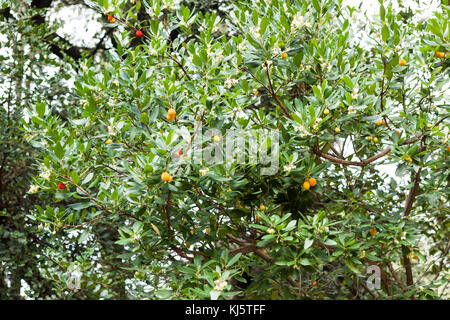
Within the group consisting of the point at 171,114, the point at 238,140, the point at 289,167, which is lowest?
the point at 289,167

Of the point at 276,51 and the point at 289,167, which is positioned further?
the point at 276,51

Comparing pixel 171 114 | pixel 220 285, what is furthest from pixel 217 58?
pixel 220 285

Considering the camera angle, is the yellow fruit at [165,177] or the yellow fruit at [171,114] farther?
the yellow fruit at [171,114]

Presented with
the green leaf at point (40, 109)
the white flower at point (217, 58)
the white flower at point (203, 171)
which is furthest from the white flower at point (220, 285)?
the green leaf at point (40, 109)

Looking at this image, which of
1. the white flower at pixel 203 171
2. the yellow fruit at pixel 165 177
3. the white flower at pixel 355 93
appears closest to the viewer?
the yellow fruit at pixel 165 177

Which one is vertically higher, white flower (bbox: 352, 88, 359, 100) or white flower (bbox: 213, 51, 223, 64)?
white flower (bbox: 213, 51, 223, 64)

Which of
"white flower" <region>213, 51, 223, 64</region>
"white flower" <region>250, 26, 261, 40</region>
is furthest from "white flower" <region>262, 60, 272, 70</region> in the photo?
"white flower" <region>213, 51, 223, 64</region>

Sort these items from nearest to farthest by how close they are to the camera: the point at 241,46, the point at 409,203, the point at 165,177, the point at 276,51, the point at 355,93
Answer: the point at 165,177, the point at 355,93, the point at 276,51, the point at 241,46, the point at 409,203

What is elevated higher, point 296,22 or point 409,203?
point 296,22

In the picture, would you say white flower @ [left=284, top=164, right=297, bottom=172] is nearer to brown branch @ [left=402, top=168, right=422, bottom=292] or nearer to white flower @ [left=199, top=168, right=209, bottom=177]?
white flower @ [left=199, top=168, right=209, bottom=177]

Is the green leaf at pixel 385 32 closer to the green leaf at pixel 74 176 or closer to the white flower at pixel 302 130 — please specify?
the white flower at pixel 302 130

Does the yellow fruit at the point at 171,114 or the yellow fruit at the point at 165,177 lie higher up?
the yellow fruit at the point at 171,114

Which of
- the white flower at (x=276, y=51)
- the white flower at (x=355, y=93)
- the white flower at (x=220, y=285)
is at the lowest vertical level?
the white flower at (x=220, y=285)

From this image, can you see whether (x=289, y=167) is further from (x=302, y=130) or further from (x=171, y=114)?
(x=171, y=114)
